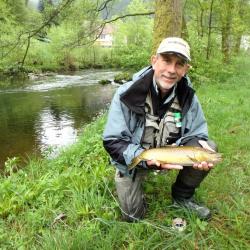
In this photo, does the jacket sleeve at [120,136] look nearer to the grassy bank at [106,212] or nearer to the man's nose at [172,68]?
the man's nose at [172,68]

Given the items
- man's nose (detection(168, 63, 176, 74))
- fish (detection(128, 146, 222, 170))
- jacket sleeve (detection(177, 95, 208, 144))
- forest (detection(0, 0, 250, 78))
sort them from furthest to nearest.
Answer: forest (detection(0, 0, 250, 78)) < jacket sleeve (detection(177, 95, 208, 144)) < man's nose (detection(168, 63, 176, 74)) < fish (detection(128, 146, 222, 170))

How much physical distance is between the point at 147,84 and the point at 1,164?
6.19 metres

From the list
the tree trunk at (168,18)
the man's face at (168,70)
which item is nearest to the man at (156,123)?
the man's face at (168,70)

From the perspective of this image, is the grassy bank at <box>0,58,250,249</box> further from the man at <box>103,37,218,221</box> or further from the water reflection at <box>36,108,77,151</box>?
the water reflection at <box>36,108,77,151</box>

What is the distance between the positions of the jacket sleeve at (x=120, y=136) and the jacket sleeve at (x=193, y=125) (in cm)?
56

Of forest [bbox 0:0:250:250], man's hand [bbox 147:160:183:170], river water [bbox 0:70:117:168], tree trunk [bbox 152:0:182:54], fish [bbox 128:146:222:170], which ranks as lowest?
river water [bbox 0:70:117:168]

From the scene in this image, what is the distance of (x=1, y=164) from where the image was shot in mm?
8641

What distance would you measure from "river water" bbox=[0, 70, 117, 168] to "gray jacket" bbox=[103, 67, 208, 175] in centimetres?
524

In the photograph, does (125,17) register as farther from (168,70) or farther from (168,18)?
(168,70)

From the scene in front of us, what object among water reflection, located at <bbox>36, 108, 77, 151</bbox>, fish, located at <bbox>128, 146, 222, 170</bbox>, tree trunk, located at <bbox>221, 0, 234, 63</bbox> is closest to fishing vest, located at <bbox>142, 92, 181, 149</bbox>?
fish, located at <bbox>128, 146, 222, 170</bbox>

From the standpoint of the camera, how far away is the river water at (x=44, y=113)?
10.3 meters

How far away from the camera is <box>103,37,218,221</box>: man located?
336 centimetres

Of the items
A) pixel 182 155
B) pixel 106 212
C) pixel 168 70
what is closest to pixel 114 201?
pixel 106 212

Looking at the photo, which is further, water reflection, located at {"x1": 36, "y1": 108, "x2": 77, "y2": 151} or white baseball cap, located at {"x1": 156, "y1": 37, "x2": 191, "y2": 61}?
water reflection, located at {"x1": 36, "y1": 108, "x2": 77, "y2": 151}
